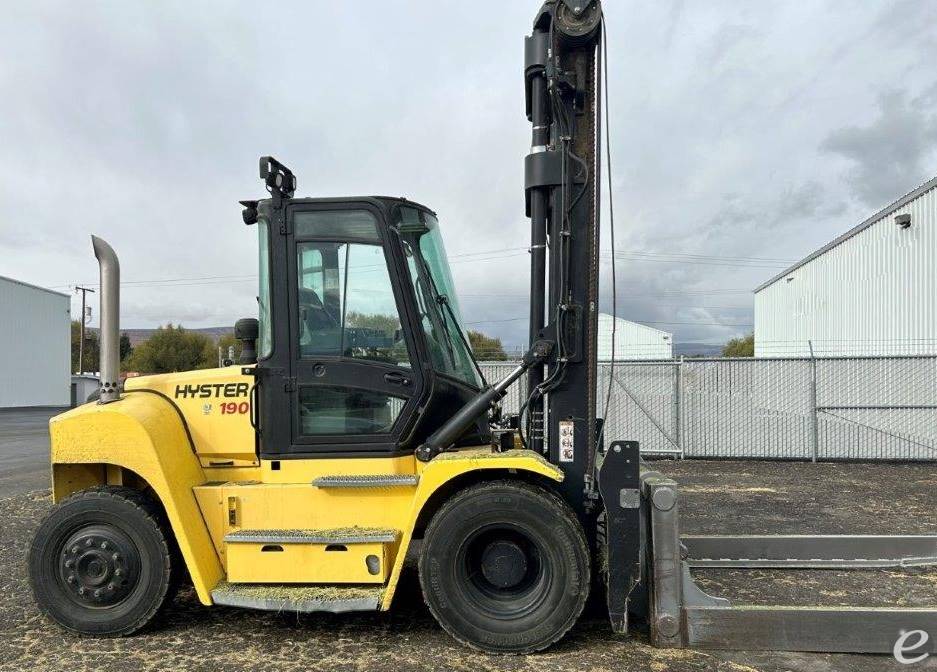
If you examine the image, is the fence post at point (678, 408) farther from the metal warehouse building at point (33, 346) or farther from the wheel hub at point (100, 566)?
the metal warehouse building at point (33, 346)

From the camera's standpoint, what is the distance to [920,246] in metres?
15.7

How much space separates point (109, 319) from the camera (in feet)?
14.8

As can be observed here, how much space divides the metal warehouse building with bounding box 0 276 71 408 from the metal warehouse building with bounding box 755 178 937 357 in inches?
1524

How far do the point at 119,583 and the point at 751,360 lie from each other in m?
11.4

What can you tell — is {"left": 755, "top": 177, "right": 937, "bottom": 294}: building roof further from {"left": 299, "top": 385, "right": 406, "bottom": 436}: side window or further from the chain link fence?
{"left": 299, "top": 385, "right": 406, "bottom": 436}: side window

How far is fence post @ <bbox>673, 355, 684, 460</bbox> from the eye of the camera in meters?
12.3

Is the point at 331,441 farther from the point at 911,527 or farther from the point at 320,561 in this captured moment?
the point at 911,527

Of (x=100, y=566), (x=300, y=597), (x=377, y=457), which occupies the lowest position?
(x=300, y=597)

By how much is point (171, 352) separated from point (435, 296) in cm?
6386

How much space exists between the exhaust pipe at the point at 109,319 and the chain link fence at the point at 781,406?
7747 millimetres

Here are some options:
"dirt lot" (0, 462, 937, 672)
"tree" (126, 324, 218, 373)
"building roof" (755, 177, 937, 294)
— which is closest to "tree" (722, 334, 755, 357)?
"building roof" (755, 177, 937, 294)

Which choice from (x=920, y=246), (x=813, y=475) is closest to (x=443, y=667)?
(x=813, y=475)

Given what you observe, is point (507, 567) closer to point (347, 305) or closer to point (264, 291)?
point (347, 305)

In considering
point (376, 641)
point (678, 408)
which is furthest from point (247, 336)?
point (678, 408)
